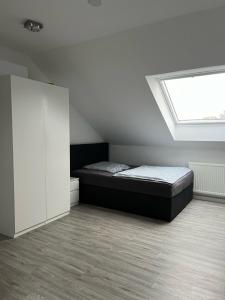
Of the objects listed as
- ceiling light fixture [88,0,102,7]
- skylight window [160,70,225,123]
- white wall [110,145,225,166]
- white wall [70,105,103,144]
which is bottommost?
white wall [110,145,225,166]

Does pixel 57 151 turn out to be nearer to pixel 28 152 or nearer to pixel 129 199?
pixel 28 152

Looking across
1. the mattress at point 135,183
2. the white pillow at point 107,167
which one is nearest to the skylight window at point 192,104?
the mattress at point 135,183

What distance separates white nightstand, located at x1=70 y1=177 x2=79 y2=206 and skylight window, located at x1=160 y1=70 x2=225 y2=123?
206cm

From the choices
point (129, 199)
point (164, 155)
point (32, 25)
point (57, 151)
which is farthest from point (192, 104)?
point (32, 25)

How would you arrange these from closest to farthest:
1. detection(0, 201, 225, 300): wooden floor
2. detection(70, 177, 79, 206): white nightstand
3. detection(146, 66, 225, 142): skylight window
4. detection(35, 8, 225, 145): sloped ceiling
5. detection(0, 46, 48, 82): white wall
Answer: detection(0, 201, 225, 300): wooden floor, detection(35, 8, 225, 145): sloped ceiling, detection(0, 46, 48, 82): white wall, detection(146, 66, 225, 142): skylight window, detection(70, 177, 79, 206): white nightstand

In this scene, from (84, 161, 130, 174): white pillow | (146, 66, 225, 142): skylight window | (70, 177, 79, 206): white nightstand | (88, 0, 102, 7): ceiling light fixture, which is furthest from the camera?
(84, 161, 130, 174): white pillow

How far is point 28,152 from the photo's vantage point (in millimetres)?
2945

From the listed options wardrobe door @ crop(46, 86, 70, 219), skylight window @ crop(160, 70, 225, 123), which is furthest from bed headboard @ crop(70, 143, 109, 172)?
skylight window @ crop(160, 70, 225, 123)

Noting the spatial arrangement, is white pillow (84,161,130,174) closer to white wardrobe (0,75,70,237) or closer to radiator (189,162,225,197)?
white wardrobe (0,75,70,237)

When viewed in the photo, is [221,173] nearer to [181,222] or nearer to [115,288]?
[181,222]

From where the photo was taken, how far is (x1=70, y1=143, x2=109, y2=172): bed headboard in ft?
14.4

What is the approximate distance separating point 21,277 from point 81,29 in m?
2.61

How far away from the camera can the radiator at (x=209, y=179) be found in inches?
161

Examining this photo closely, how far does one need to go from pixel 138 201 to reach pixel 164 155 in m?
1.47
